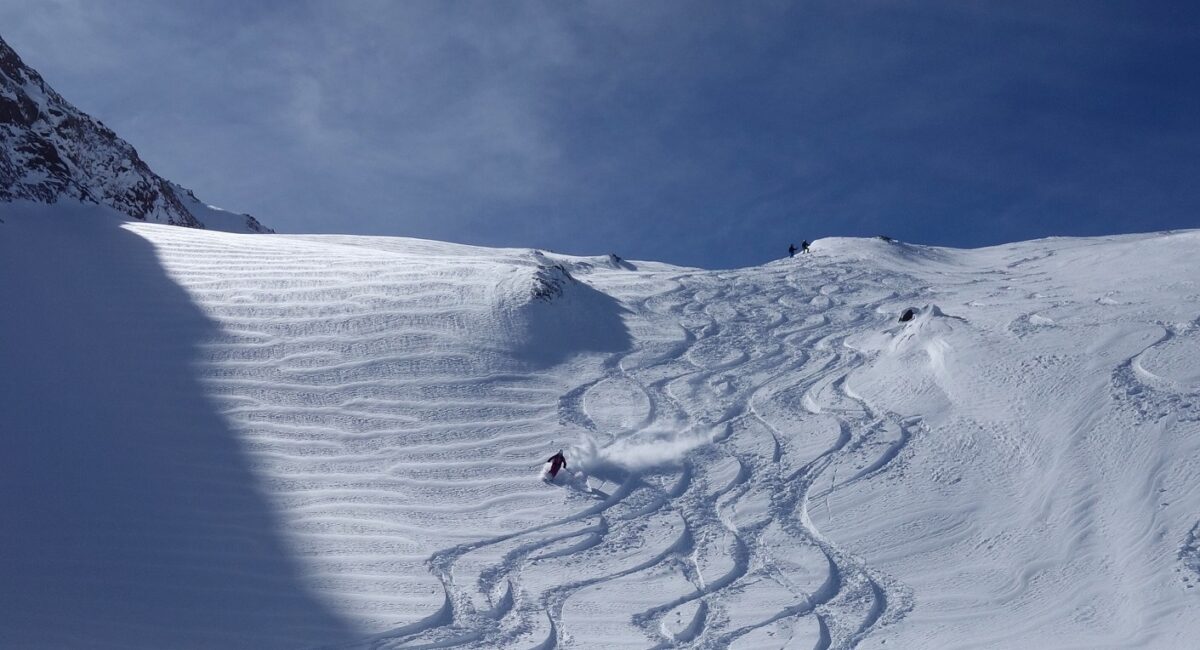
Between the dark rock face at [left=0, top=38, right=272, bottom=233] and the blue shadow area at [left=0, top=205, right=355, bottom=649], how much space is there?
4212mm

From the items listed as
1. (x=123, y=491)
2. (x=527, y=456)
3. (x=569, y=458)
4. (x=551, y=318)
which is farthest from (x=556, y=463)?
(x=551, y=318)

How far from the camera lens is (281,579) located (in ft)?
24.6

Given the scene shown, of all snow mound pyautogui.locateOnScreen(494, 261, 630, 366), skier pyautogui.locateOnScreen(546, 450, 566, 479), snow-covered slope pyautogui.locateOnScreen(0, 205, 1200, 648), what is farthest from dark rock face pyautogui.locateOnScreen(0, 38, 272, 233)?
skier pyautogui.locateOnScreen(546, 450, 566, 479)

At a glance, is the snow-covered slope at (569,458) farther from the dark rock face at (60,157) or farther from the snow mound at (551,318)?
the dark rock face at (60,157)

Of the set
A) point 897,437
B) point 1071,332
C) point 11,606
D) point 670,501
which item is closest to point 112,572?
point 11,606

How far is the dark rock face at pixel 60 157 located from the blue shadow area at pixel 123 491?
421 centimetres

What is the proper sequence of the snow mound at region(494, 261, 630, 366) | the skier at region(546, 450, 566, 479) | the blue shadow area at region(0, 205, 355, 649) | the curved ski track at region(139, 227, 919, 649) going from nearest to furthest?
the blue shadow area at region(0, 205, 355, 649) < the curved ski track at region(139, 227, 919, 649) < the skier at region(546, 450, 566, 479) < the snow mound at region(494, 261, 630, 366)

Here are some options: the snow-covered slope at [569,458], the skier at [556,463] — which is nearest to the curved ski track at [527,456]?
the snow-covered slope at [569,458]

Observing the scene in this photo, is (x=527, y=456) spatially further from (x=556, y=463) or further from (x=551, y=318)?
(x=551, y=318)

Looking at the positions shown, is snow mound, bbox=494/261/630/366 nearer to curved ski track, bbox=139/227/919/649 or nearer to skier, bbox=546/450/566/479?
curved ski track, bbox=139/227/919/649

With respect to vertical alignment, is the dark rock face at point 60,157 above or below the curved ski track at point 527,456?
above

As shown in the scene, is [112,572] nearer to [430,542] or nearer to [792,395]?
[430,542]

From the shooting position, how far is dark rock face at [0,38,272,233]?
56.1ft

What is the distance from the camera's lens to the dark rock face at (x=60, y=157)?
56.1ft
